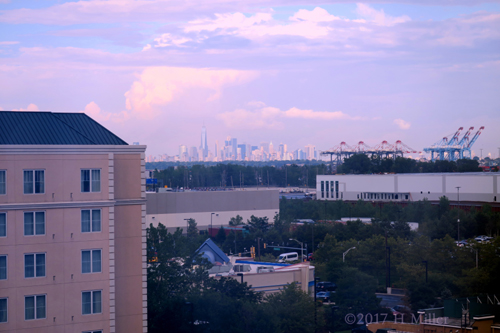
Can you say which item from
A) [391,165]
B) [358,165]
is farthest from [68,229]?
[391,165]

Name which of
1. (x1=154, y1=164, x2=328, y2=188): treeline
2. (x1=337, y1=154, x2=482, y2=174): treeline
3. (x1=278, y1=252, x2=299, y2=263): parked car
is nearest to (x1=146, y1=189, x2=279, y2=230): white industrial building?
(x1=278, y1=252, x2=299, y2=263): parked car

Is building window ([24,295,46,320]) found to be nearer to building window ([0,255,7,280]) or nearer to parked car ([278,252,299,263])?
building window ([0,255,7,280])

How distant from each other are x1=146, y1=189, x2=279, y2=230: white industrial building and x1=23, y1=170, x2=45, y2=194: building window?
48.6ft

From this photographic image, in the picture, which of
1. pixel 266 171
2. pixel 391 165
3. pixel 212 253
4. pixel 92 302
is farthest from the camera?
pixel 266 171

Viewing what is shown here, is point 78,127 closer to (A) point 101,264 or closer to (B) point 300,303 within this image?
(A) point 101,264

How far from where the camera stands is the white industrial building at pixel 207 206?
21.1 m

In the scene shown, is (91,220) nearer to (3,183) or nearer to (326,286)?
(3,183)

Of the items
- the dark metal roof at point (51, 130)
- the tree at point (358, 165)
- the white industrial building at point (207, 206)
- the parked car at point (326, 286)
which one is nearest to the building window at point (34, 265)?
the dark metal roof at point (51, 130)

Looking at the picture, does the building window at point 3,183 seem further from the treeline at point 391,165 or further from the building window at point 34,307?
the treeline at point 391,165

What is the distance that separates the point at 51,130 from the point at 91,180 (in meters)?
0.72

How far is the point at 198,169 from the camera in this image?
137 feet

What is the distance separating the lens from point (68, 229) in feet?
17.0

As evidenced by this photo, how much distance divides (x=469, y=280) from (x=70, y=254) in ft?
26.2

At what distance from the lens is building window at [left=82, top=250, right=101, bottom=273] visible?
208 inches
